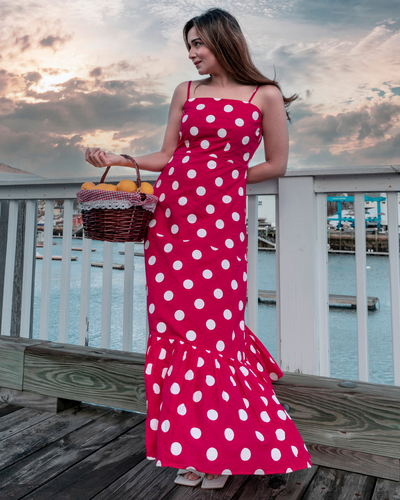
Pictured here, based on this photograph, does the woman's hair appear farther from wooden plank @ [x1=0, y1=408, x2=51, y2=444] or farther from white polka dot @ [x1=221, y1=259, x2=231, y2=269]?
wooden plank @ [x1=0, y1=408, x2=51, y2=444]

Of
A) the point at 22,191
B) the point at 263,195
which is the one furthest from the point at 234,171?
the point at 22,191

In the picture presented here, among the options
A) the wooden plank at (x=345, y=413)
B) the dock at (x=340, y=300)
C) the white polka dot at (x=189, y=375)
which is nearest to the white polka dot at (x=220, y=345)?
the white polka dot at (x=189, y=375)

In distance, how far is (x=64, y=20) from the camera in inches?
401

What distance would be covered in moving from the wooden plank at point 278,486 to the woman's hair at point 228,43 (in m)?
1.26

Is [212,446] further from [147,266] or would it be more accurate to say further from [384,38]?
[384,38]

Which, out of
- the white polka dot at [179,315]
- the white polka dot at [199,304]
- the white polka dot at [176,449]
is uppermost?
the white polka dot at [199,304]

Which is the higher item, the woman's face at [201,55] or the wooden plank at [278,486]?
the woman's face at [201,55]

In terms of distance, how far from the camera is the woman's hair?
4.25ft

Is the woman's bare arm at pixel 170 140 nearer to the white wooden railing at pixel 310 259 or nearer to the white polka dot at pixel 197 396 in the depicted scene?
the white wooden railing at pixel 310 259

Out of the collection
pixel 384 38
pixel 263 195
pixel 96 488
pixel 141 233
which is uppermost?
pixel 384 38

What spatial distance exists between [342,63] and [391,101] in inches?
145

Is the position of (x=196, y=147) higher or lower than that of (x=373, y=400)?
higher

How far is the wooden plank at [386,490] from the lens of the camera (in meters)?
1.08

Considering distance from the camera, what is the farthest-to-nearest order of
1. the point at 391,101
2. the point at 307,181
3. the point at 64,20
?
the point at 391,101
the point at 64,20
the point at 307,181
